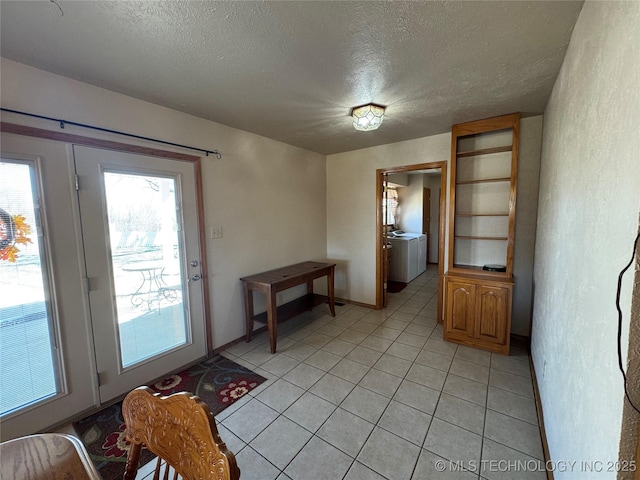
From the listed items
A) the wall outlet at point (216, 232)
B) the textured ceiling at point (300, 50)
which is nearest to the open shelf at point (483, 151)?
the textured ceiling at point (300, 50)

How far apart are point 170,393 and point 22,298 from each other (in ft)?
4.30

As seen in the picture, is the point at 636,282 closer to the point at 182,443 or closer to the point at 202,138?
the point at 182,443

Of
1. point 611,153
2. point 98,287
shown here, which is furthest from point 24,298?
point 611,153

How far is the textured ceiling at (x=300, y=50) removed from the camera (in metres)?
1.32

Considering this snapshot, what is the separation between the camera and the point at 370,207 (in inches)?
158

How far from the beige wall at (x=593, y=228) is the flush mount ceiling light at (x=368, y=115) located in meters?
1.26

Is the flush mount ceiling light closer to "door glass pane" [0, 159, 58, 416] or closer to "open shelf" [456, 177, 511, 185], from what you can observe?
"open shelf" [456, 177, 511, 185]

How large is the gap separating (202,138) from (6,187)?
1.46 m

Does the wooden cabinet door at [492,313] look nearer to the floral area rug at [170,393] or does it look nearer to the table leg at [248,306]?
the floral area rug at [170,393]

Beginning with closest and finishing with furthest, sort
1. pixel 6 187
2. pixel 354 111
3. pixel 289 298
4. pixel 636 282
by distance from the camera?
pixel 636 282
pixel 6 187
pixel 354 111
pixel 289 298

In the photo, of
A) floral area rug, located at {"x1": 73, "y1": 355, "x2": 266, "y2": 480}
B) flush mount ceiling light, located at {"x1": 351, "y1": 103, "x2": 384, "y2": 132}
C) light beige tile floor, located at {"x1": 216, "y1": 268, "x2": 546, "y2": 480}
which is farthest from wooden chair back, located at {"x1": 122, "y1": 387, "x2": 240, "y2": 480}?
flush mount ceiling light, located at {"x1": 351, "y1": 103, "x2": 384, "y2": 132}

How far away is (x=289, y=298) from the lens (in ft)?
12.6

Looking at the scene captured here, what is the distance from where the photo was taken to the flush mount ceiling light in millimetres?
2367

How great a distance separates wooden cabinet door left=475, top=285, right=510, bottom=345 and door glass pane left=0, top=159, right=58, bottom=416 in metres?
3.72
